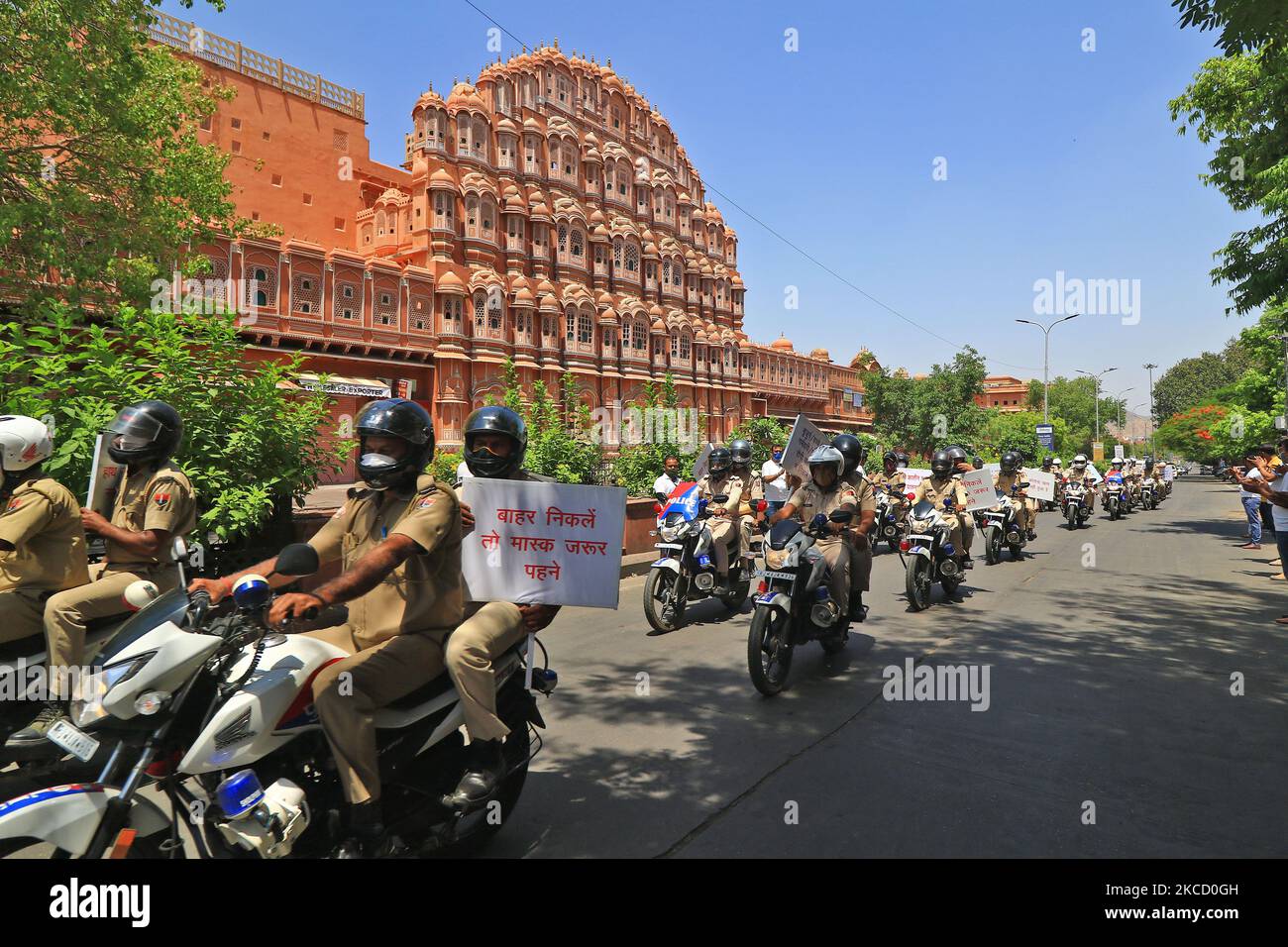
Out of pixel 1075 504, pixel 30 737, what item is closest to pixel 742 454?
pixel 30 737

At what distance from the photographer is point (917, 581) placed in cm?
830

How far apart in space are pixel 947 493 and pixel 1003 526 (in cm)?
346

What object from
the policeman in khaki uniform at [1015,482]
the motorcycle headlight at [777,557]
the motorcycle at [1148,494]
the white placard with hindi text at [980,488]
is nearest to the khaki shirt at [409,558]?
the motorcycle headlight at [777,557]

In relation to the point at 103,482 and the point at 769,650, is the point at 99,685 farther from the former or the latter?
the point at 769,650

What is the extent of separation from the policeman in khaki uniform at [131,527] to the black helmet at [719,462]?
18.9 ft

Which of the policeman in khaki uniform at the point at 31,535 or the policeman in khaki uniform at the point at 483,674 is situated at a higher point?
the policeman in khaki uniform at the point at 31,535

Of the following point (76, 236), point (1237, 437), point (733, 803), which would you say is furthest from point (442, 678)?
point (1237, 437)

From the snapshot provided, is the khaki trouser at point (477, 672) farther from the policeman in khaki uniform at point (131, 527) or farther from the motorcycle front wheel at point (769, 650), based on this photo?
the motorcycle front wheel at point (769, 650)

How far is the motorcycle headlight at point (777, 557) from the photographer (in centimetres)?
562

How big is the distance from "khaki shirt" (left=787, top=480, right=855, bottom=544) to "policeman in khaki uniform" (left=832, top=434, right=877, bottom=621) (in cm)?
7

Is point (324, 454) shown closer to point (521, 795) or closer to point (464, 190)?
point (521, 795)

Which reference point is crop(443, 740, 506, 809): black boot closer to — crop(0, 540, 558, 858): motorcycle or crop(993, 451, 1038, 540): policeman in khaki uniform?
crop(0, 540, 558, 858): motorcycle

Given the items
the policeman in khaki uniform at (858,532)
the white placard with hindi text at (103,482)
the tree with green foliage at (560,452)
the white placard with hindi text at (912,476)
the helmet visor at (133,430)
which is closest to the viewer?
the helmet visor at (133,430)

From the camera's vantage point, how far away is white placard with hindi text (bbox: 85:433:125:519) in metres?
4.37
